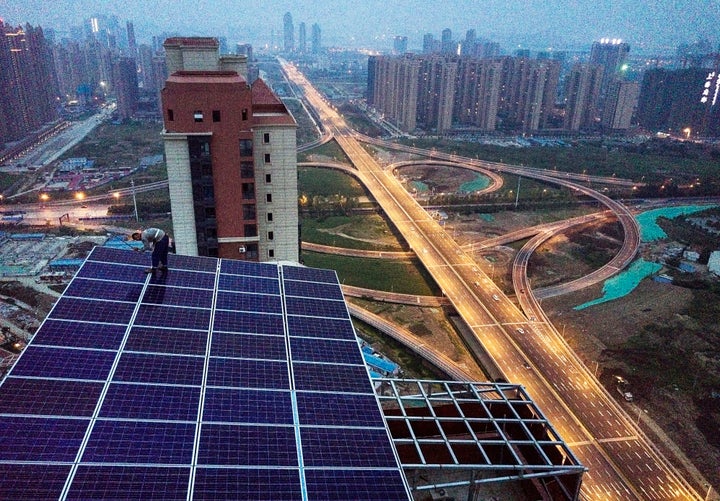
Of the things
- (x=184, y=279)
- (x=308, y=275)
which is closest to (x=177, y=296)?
(x=184, y=279)

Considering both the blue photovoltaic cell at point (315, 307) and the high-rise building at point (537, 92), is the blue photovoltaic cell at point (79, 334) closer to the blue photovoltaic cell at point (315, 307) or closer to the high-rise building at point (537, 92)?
the blue photovoltaic cell at point (315, 307)

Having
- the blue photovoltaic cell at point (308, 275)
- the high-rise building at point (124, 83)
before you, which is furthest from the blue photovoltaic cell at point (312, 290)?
the high-rise building at point (124, 83)

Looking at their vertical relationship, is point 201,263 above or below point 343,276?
above

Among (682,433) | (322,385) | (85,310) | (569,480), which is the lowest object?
(682,433)

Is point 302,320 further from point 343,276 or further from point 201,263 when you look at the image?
point 343,276

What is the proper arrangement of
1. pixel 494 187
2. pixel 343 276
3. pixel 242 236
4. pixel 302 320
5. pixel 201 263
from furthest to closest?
pixel 494 187 < pixel 343 276 < pixel 242 236 < pixel 201 263 < pixel 302 320

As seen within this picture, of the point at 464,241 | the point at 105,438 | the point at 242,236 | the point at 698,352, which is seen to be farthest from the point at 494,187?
the point at 105,438

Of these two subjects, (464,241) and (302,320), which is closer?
(302,320)

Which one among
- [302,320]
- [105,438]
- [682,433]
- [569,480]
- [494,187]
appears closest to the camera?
[105,438]
